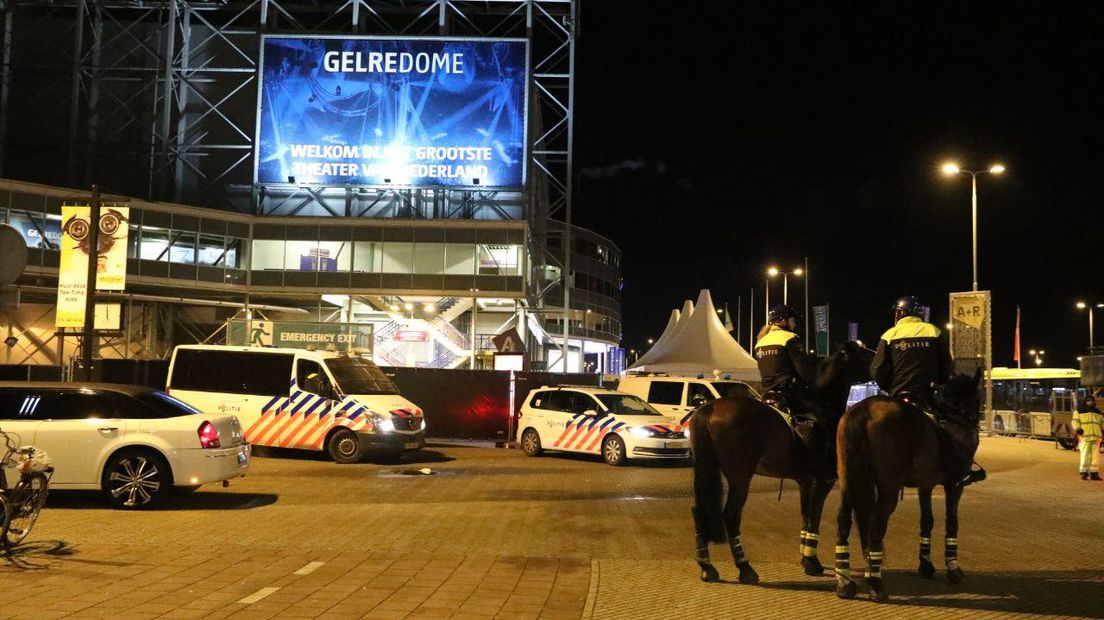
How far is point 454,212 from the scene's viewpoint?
50531 mm

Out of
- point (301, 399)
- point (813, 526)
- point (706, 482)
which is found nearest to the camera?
point (706, 482)

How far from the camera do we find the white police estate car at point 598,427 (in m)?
18.6

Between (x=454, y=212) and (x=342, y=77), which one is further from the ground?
(x=342, y=77)

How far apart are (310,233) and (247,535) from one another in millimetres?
38334

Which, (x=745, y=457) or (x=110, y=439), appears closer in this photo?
(x=745, y=457)

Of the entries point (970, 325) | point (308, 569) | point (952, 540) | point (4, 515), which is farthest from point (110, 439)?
point (970, 325)

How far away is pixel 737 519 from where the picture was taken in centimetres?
738

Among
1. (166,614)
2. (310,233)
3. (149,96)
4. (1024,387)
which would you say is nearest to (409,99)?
(310,233)

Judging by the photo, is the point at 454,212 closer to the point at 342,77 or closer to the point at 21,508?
the point at 342,77

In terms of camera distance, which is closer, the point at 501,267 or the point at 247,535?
the point at 247,535

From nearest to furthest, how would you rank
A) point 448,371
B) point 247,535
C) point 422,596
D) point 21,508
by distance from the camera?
point 422,596 → point 21,508 → point 247,535 → point 448,371

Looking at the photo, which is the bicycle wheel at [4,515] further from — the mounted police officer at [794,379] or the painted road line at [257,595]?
the mounted police officer at [794,379]

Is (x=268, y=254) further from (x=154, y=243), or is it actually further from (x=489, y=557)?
(x=489, y=557)

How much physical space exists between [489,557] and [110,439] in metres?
5.59
